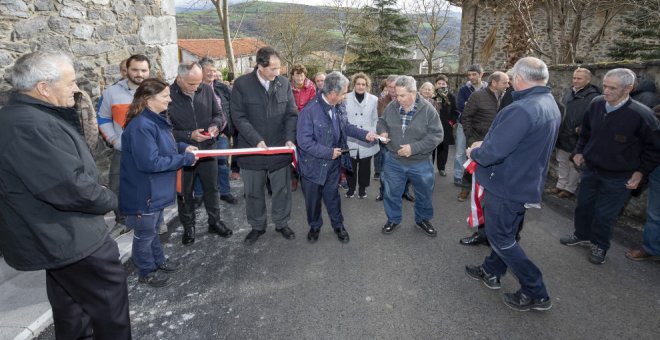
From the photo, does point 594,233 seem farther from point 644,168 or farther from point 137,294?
point 137,294

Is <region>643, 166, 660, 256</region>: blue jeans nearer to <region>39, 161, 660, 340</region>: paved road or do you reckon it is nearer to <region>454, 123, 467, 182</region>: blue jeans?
<region>39, 161, 660, 340</region>: paved road

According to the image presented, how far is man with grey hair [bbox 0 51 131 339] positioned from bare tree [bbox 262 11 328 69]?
119 feet

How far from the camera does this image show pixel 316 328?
9.91 ft

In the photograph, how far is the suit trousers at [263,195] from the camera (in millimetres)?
4551

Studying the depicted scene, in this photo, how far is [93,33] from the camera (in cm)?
510

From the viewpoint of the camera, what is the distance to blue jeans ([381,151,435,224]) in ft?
15.2

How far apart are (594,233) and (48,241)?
4632mm

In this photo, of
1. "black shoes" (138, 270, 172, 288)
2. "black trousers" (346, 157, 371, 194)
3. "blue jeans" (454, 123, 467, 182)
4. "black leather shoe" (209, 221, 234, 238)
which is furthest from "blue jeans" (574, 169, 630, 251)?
"black shoes" (138, 270, 172, 288)

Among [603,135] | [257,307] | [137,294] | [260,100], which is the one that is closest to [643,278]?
[603,135]

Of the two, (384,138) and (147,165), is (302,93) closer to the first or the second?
(384,138)

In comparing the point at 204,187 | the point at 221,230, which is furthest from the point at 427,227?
the point at 204,187

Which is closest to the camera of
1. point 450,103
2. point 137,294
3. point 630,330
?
point 630,330

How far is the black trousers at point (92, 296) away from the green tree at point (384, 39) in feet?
89.3

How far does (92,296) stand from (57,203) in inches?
25.0
